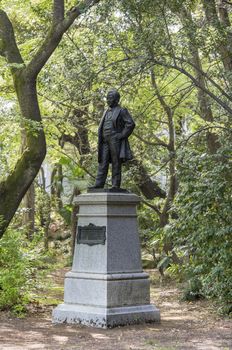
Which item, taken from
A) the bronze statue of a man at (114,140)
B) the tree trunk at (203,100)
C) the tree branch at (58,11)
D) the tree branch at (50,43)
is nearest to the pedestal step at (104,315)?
the bronze statue of a man at (114,140)

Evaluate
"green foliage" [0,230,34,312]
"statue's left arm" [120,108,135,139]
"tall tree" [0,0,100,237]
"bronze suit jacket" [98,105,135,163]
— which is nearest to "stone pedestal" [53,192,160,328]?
"bronze suit jacket" [98,105,135,163]

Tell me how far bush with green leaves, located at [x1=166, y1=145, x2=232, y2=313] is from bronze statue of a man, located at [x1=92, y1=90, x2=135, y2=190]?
7.92 feet

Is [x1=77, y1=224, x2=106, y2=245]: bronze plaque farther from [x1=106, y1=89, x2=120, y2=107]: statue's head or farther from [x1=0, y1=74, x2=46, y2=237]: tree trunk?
[x1=0, y1=74, x2=46, y2=237]: tree trunk

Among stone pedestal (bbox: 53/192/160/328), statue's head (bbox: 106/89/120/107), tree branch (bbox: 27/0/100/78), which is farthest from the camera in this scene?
A: tree branch (bbox: 27/0/100/78)

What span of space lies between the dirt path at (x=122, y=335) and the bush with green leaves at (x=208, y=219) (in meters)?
0.74

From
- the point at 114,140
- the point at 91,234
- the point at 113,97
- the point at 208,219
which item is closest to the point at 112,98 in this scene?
the point at 113,97

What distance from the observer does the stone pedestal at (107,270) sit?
31.1 feet

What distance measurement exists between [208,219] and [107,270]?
3.14 metres

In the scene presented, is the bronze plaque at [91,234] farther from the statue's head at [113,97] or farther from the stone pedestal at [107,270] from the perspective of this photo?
the statue's head at [113,97]

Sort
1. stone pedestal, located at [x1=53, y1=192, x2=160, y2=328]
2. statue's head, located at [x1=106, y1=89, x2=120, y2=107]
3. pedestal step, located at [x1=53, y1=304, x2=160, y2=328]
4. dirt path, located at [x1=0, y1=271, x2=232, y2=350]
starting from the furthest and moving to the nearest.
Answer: statue's head, located at [x1=106, y1=89, x2=120, y2=107] < stone pedestal, located at [x1=53, y1=192, x2=160, y2=328] < pedestal step, located at [x1=53, y1=304, x2=160, y2=328] < dirt path, located at [x1=0, y1=271, x2=232, y2=350]

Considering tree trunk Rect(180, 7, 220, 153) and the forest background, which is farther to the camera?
tree trunk Rect(180, 7, 220, 153)

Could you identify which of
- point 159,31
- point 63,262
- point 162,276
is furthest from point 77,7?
point 63,262

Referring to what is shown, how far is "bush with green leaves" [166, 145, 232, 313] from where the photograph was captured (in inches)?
444

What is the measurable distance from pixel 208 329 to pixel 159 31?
6.24m
